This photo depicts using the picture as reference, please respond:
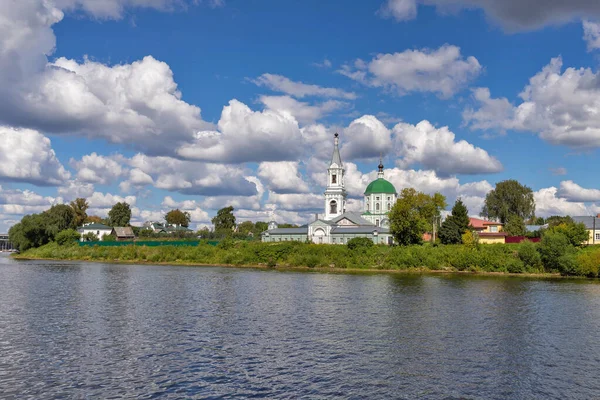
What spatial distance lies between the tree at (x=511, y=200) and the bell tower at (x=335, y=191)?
3891 cm

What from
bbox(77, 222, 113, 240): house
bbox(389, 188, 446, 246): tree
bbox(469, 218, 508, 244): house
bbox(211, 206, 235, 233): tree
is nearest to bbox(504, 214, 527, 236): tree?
Answer: bbox(469, 218, 508, 244): house

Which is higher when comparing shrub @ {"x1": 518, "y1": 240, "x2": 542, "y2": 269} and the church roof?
the church roof

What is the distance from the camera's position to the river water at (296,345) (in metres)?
21.1

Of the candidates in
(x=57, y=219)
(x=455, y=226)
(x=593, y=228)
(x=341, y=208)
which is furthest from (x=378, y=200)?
(x=57, y=219)

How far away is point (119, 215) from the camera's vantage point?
177m

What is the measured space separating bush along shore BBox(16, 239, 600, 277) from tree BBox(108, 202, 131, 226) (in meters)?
57.0

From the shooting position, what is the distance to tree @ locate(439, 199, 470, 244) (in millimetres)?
100062

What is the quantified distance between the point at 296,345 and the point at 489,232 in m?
101

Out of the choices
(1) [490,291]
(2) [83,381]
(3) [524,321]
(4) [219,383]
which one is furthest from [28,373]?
(1) [490,291]

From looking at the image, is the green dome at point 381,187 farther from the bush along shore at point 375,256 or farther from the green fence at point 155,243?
the green fence at point 155,243

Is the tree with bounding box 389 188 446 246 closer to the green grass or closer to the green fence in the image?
the green grass

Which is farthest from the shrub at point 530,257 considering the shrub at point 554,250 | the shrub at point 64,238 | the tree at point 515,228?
the shrub at point 64,238

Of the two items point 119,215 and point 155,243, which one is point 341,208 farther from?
point 119,215

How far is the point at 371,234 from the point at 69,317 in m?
94.1
